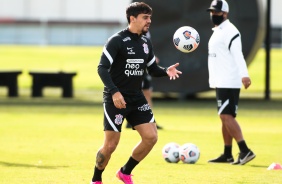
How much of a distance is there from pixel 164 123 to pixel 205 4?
799cm

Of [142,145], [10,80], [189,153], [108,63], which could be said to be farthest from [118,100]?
[10,80]

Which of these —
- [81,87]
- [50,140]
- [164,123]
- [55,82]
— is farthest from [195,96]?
[50,140]

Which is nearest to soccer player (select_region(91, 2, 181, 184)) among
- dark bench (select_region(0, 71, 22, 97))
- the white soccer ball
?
the white soccer ball

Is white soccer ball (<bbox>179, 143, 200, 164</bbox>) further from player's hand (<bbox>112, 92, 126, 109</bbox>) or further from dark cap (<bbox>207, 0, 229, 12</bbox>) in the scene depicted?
player's hand (<bbox>112, 92, 126, 109</bbox>)

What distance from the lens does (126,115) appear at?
36.8 ft

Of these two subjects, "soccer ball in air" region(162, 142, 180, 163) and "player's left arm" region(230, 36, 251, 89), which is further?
"soccer ball in air" region(162, 142, 180, 163)

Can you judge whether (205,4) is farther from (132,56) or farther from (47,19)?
(47,19)

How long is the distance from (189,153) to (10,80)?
17480mm

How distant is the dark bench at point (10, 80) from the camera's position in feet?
99.9

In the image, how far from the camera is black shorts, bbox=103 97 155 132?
11.1 meters

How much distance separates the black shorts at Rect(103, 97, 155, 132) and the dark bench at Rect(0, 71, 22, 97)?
771 inches

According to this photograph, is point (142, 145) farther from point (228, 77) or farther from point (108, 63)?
point (228, 77)

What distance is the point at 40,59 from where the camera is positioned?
50.8m

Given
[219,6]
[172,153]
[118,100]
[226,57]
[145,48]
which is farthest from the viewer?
[219,6]
